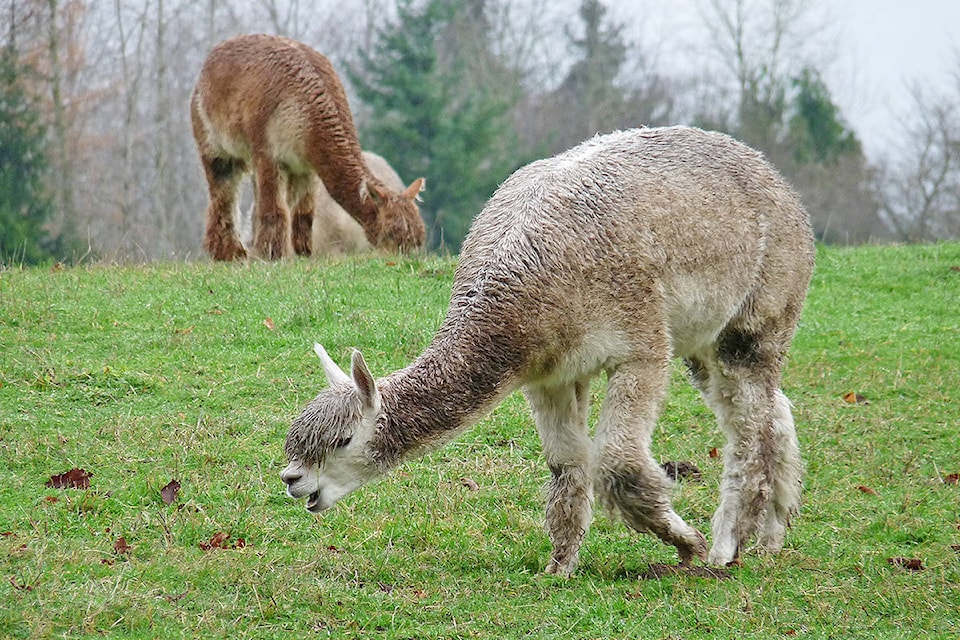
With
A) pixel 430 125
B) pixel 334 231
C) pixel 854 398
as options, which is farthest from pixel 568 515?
pixel 430 125

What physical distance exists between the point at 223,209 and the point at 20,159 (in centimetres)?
1374

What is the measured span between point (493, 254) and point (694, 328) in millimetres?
1112

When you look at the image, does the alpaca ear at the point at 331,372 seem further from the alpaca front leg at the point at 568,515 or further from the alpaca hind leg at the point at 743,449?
the alpaca hind leg at the point at 743,449

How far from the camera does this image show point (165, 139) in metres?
33.4

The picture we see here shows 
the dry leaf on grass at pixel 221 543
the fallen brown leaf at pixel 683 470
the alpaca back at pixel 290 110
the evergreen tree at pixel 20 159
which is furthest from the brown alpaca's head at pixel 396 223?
the evergreen tree at pixel 20 159

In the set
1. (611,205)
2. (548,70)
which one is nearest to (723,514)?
(611,205)

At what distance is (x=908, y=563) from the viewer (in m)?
5.43

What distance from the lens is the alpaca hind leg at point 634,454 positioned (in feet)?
15.9

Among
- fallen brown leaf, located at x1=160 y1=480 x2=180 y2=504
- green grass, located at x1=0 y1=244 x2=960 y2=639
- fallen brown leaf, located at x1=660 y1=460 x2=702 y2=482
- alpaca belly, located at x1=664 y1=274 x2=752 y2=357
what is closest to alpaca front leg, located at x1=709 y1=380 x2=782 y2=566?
green grass, located at x1=0 y1=244 x2=960 y2=639

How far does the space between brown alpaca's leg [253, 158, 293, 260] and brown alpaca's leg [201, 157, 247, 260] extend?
863 mm

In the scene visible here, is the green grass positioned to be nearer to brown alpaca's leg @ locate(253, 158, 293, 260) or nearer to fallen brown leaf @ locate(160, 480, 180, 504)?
fallen brown leaf @ locate(160, 480, 180, 504)

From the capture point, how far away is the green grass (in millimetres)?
4594

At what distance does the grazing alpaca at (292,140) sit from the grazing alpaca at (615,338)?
611 cm

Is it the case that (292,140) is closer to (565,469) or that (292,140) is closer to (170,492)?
(170,492)
